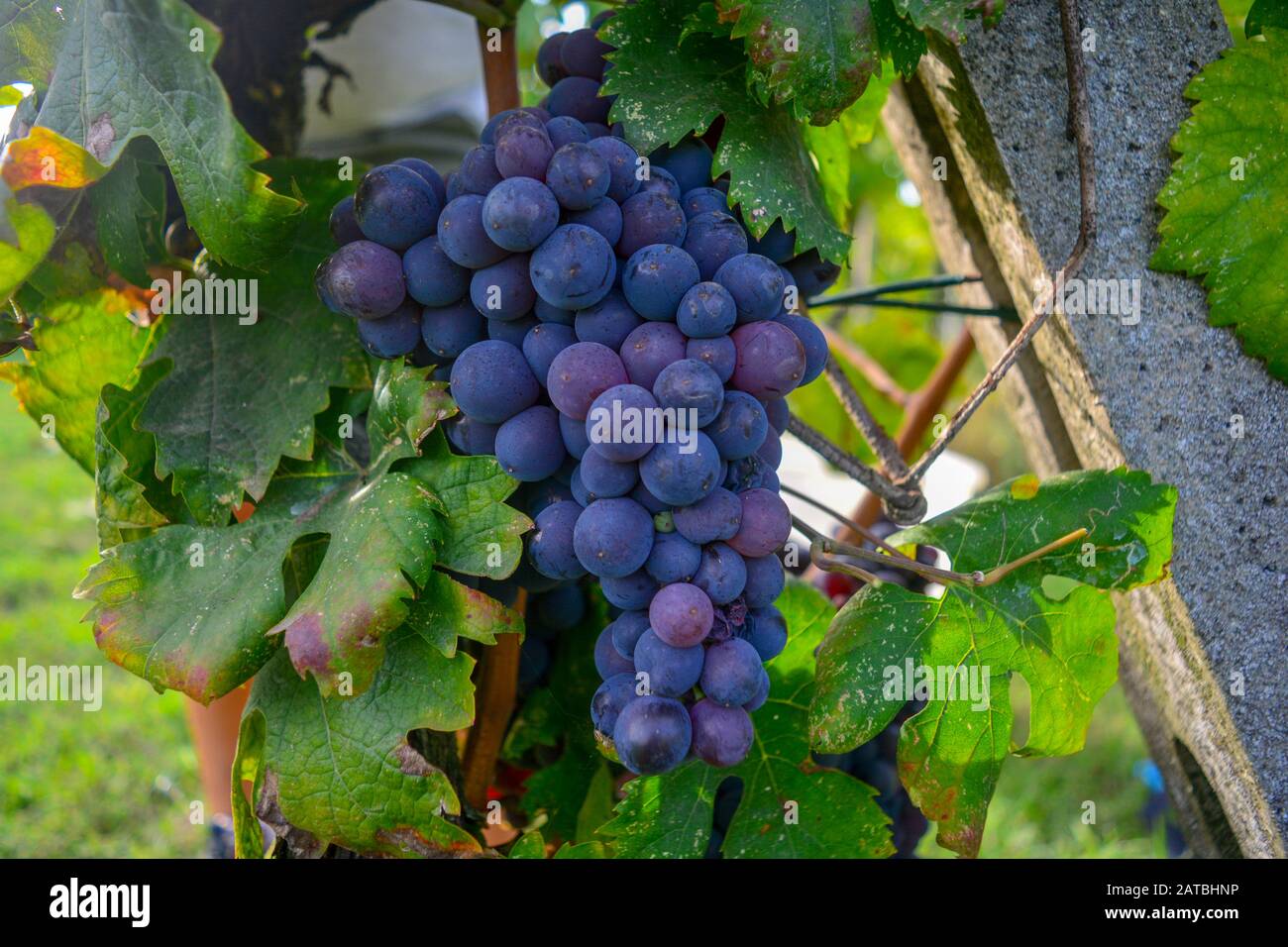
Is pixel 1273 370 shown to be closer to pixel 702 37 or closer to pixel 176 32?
pixel 702 37

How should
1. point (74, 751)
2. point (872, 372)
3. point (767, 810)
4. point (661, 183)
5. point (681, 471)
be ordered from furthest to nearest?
point (74, 751), point (872, 372), point (767, 810), point (661, 183), point (681, 471)

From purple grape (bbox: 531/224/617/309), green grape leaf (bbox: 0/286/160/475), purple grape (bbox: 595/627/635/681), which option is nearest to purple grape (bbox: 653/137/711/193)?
purple grape (bbox: 531/224/617/309)

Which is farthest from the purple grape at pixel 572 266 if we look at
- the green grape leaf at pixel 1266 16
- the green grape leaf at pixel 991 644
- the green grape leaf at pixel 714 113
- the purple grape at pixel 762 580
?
the green grape leaf at pixel 1266 16

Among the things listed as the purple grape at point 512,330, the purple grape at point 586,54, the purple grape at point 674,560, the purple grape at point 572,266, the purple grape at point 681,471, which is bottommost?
the purple grape at point 674,560

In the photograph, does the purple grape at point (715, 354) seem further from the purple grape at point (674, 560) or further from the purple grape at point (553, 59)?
the purple grape at point (553, 59)

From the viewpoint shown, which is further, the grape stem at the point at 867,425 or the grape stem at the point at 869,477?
the grape stem at the point at 867,425

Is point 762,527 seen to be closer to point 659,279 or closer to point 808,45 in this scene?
point 659,279

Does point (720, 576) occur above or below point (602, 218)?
below

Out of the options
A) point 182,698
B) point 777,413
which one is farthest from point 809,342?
point 182,698
